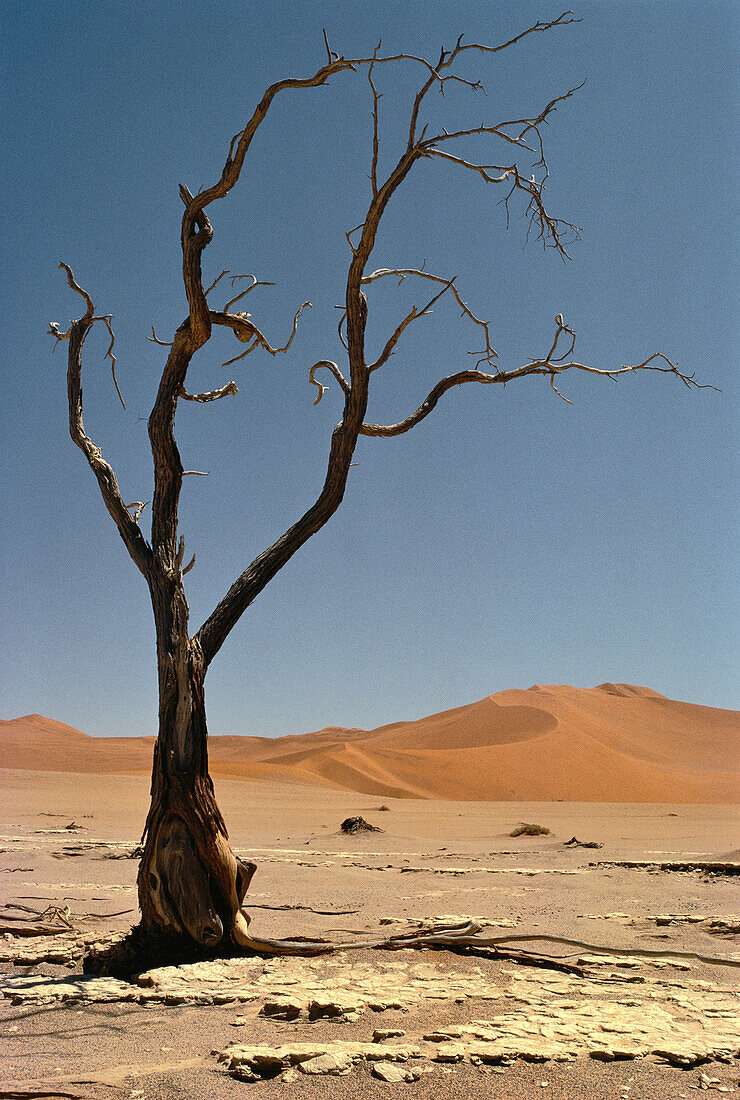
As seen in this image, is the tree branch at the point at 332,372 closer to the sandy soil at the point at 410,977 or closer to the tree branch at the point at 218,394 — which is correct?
the tree branch at the point at 218,394

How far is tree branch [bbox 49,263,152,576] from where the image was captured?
4.98 meters

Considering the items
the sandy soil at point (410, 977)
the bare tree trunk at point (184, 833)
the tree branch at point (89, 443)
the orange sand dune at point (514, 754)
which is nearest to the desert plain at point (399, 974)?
the sandy soil at point (410, 977)

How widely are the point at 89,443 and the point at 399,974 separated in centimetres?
374

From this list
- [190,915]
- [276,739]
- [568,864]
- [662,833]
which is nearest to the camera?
[190,915]

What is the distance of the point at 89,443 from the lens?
17.7 ft

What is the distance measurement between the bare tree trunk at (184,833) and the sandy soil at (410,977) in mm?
300

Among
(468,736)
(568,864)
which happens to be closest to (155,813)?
(568,864)

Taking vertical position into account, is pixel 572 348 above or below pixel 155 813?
above

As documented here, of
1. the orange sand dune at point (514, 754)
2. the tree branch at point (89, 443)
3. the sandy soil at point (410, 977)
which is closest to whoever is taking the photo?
the sandy soil at point (410, 977)

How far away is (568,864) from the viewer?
886 cm

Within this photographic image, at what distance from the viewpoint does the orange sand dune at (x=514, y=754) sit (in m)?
25.8

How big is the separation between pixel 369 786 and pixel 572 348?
2181 centimetres

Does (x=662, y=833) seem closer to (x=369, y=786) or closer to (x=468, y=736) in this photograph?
(x=369, y=786)

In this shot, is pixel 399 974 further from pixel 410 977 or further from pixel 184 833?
pixel 184 833
